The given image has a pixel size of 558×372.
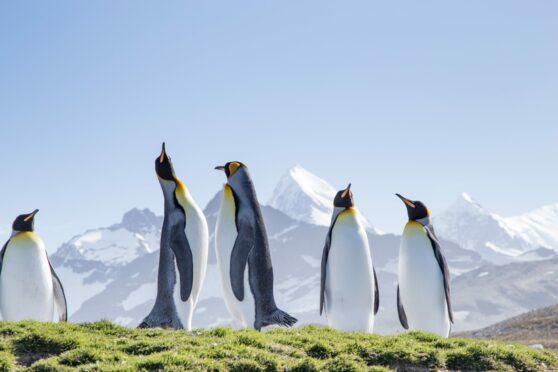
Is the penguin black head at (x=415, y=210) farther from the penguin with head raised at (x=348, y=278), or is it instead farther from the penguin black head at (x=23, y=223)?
the penguin black head at (x=23, y=223)

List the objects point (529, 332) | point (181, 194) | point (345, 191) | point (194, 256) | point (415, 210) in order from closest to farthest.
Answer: point (194, 256)
point (181, 194)
point (345, 191)
point (415, 210)
point (529, 332)

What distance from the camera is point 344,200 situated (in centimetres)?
1511

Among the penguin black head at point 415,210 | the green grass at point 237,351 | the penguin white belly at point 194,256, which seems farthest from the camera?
the penguin black head at point 415,210

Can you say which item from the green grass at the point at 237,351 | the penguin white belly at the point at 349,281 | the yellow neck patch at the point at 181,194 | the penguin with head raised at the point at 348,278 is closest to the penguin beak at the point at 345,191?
the penguin with head raised at the point at 348,278

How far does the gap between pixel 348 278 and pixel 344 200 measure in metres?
1.85

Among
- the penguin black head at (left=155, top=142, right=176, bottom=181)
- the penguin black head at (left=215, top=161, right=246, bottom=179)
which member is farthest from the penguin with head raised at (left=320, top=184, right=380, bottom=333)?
the penguin black head at (left=155, top=142, right=176, bottom=181)

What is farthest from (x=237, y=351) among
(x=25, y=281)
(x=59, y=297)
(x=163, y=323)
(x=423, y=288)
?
(x=59, y=297)

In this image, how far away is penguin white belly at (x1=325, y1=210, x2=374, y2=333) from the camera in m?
14.2

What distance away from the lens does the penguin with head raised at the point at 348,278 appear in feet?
46.7

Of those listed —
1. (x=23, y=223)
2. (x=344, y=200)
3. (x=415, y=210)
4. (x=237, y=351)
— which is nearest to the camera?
(x=237, y=351)

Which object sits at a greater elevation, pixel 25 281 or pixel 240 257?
pixel 240 257

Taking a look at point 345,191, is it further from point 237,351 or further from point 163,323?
point 237,351

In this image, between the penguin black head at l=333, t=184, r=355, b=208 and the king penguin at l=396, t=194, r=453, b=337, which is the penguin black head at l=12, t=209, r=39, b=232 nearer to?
the penguin black head at l=333, t=184, r=355, b=208

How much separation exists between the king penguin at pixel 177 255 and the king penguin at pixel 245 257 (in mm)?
513
